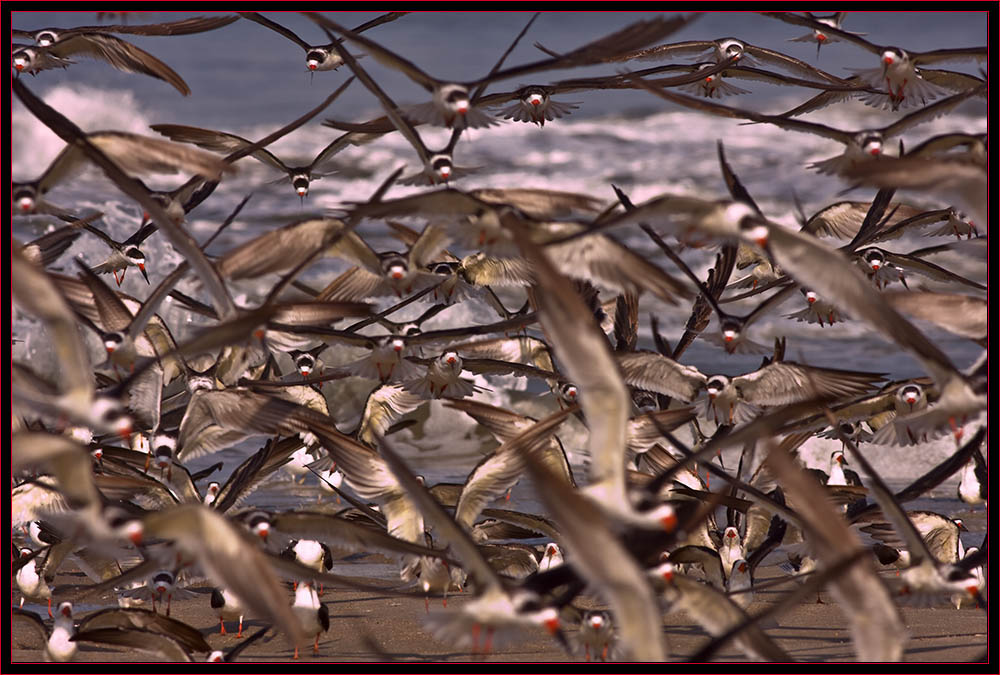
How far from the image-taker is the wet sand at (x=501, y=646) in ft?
22.1

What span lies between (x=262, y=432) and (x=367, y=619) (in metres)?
1.46

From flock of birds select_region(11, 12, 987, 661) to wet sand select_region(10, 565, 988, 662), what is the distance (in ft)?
0.62

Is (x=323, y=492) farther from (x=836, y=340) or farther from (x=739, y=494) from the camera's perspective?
(x=836, y=340)

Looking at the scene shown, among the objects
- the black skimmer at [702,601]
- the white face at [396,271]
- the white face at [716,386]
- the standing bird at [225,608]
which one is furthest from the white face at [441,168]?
the black skimmer at [702,601]

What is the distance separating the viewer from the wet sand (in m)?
6.73

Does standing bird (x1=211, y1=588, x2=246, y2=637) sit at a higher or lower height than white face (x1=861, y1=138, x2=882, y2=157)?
lower

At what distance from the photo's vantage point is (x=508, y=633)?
4660 mm

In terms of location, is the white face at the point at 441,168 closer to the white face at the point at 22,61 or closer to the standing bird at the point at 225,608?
the standing bird at the point at 225,608

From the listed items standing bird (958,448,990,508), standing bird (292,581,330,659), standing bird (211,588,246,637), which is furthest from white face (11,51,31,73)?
standing bird (958,448,990,508)

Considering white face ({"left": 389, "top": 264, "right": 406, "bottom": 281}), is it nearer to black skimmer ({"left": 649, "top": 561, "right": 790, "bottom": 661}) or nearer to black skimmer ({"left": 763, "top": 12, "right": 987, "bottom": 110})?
black skimmer ({"left": 649, "top": 561, "right": 790, "bottom": 661})

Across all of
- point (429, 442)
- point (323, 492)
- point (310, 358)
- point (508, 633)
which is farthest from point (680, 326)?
point (508, 633)

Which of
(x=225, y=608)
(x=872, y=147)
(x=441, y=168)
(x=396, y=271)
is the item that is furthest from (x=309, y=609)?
(x=872, y=147)

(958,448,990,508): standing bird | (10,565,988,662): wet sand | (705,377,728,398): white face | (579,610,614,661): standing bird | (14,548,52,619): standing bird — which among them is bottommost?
(579,610,614,661): standing bird

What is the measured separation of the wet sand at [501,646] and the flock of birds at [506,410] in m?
0.19
